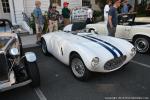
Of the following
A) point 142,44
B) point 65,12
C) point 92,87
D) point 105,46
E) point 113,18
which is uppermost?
point 65,12

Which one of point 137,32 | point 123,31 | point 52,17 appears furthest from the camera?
point 52,17

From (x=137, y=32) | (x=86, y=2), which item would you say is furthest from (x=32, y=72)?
(x=86, y=2)

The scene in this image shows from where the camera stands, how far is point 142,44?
6109mm

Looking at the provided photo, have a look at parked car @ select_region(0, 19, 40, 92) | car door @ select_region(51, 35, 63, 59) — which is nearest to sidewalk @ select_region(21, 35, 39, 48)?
car door @ select_region(51, 35, 63, 59)

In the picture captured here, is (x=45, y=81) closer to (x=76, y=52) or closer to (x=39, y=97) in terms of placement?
(x=39, y=97)

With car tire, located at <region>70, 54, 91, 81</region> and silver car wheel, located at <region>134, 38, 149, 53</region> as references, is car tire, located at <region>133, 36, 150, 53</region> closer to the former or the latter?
silver car wheel, located at <region>134, 38, 149, 53</region>

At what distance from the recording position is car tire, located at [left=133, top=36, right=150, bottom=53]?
19.6 ft

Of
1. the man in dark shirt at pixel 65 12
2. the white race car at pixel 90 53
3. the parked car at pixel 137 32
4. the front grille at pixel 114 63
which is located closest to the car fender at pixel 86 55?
the white race car at pixel 90 53

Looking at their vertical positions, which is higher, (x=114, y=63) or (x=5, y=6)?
(x=5, y=6)

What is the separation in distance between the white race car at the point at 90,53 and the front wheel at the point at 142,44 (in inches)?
64.3

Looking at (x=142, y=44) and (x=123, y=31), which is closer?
(x=142, y=44)

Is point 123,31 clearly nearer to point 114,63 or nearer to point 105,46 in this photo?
point 105,46

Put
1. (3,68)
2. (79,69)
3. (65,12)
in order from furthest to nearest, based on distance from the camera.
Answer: (65,12)
(79,69)
(3,68)

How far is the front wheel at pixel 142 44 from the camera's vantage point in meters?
5.96
